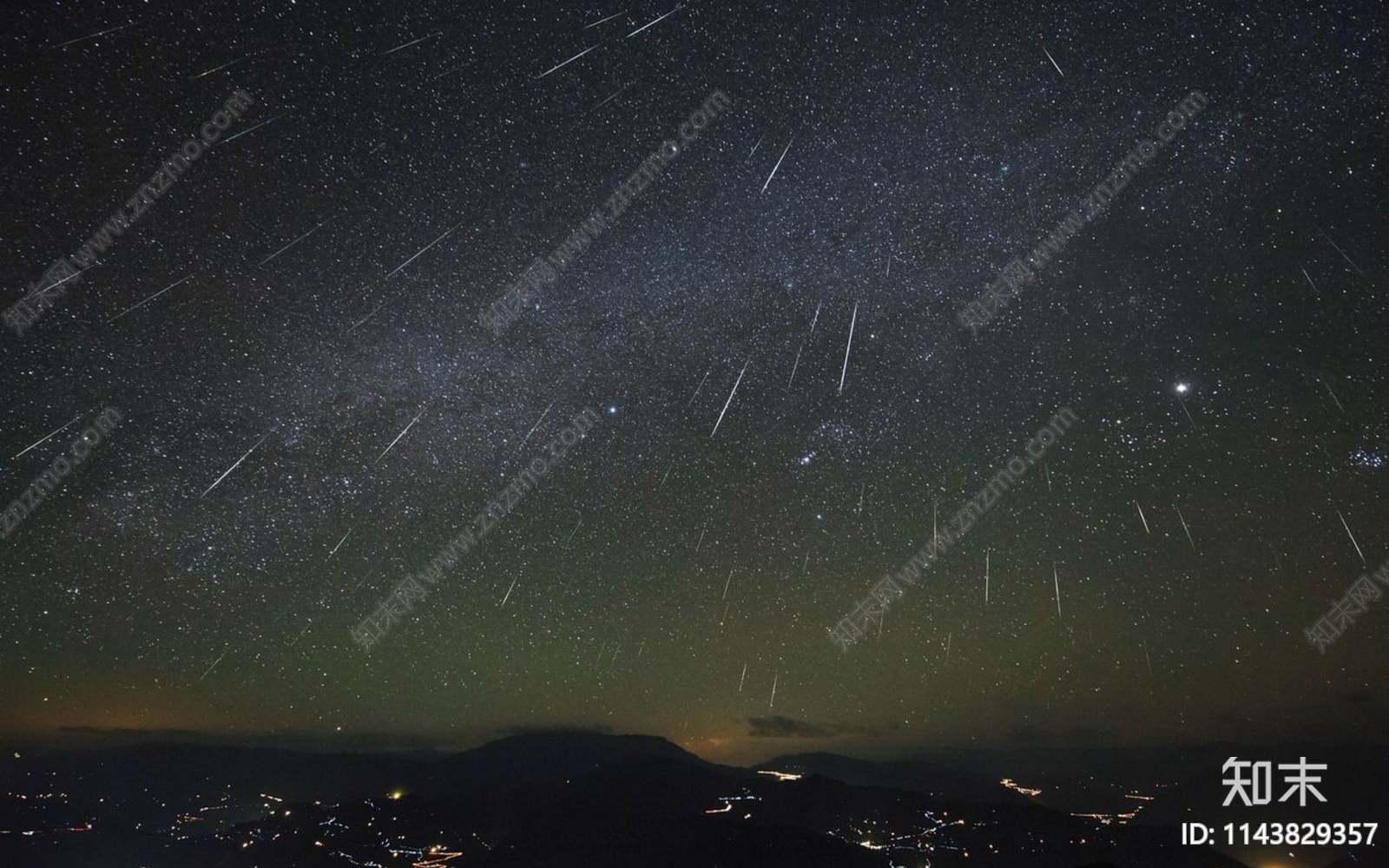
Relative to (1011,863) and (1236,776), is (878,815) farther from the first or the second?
(1236,776)

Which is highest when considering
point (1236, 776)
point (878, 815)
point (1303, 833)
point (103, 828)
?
point (1236, 776)

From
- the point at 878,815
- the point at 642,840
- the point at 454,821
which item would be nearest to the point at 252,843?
the point at 454,821

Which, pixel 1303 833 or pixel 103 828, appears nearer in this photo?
pixel 1303 833

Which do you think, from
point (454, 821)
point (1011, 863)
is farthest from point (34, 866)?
point (1011, 863)

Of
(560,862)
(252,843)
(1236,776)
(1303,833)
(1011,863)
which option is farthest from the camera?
(252,843)

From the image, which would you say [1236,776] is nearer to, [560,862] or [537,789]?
[560,862]

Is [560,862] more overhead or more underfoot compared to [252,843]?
more overhead

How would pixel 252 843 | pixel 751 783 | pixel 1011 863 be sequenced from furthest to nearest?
pixel 751 783
pixel 252 843
pixel 1011 863

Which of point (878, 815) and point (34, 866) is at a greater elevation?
point (878, 815)

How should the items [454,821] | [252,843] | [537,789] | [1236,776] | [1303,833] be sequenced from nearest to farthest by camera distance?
[1236,776]
[1303,833]
[252,843]
[454,821]
[537,789]
